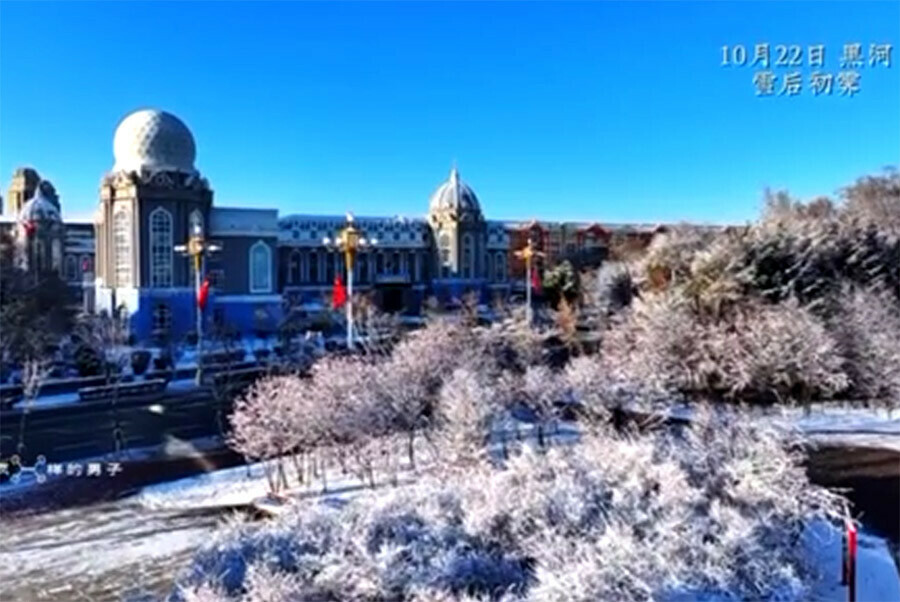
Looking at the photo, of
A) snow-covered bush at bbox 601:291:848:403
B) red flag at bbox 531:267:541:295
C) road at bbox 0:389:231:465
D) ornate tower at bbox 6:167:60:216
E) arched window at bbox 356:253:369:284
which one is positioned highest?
ornate tower at bbox 6:167:60:216

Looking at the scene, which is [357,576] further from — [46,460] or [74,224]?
[74,224]

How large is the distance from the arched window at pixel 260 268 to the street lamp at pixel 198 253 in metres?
0.95

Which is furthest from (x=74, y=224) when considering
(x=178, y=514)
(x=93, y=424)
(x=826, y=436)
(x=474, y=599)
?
(x=474, y=599)

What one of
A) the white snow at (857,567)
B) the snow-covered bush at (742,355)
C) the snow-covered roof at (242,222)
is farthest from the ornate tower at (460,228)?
the white snow at (857,567)

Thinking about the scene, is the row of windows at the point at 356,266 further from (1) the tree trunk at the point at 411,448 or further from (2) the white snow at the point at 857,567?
(2) the white snow at the point at 857,567

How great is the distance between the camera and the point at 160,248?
20.2 m

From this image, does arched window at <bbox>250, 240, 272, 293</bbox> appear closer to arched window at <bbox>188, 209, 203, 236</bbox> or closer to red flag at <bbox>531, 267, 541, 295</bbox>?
arched window at <bbox>188, 209, 203, 236</bbox>

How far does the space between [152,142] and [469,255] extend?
29.3 feet

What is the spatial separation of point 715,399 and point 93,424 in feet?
27.2

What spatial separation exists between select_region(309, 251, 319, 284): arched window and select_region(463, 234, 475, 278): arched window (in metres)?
4.13

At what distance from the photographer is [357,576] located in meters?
4.69

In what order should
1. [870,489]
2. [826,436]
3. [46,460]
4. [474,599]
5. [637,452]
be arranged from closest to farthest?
1. [474,599]
2. [637,452]
3. [870,489]
4. [46,460]
5. [826,436]

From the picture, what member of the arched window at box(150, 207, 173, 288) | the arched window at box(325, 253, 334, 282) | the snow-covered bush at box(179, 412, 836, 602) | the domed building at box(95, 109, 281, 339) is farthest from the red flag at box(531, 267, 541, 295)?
the snow-covered bush at box(179, 412, 836, 602)

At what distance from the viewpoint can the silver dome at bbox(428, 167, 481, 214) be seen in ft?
77.6
